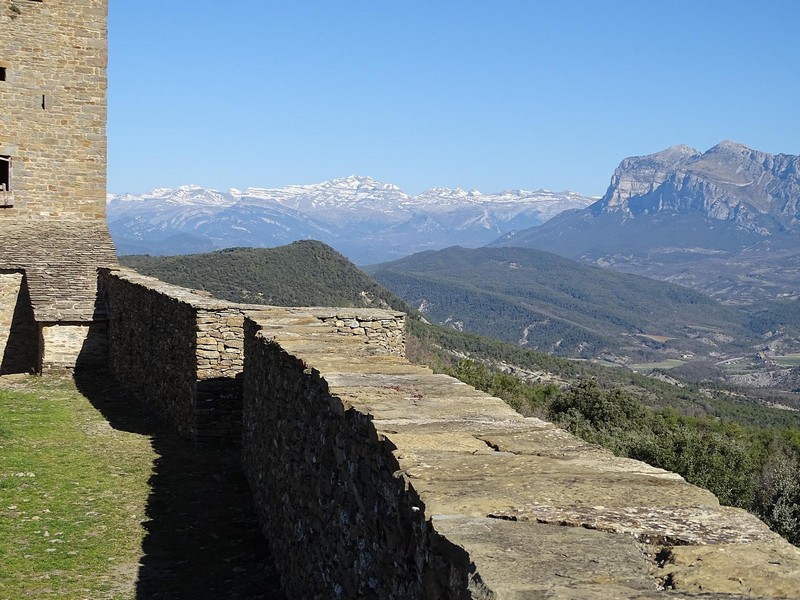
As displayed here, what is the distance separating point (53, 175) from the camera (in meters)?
16.7

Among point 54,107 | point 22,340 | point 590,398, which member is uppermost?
point 54,107

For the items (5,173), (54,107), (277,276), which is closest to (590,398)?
(54,107)

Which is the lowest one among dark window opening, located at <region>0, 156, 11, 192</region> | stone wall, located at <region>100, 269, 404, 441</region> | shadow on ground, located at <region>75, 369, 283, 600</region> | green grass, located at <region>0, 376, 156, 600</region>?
shadow on ground, located at <region>75, 369, 283, 600</region>

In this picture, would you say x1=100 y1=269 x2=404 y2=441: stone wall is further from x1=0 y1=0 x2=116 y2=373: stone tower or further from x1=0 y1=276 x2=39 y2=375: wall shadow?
x1=0 y1=276 x2=39 y2=375: wall shadow

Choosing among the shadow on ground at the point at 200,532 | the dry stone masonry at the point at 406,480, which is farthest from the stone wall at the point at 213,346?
the shadow on ground at the point at 200,532

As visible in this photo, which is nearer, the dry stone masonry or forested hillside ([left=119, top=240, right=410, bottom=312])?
the dry stone masonry

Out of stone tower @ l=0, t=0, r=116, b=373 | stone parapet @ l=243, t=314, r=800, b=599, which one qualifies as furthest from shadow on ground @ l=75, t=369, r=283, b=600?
stone tower @ l=0, t=0, r=116, b=373

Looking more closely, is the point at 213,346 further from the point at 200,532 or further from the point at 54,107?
the point at 54,107

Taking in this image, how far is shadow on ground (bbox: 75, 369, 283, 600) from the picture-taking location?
6.57 m

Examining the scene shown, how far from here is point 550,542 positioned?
9.56ft

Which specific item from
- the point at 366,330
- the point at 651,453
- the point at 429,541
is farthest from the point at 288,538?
the point at 651,453

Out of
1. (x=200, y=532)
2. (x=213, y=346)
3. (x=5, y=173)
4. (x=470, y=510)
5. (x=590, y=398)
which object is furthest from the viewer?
(x=590, y=398)

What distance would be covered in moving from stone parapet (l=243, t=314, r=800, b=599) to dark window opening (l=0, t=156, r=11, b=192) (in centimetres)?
1176

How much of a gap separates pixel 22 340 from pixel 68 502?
353 inches
